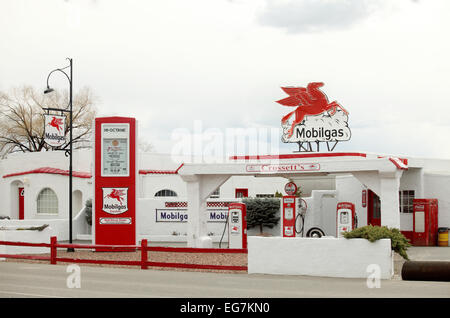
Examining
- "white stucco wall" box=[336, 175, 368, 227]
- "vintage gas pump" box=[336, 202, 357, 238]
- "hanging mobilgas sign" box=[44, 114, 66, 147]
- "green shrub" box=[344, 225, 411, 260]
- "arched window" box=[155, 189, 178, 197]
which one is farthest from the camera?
"arched window" box=[155, 189, 178, 197]

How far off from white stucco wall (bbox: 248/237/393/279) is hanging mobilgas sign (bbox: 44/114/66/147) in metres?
10.4

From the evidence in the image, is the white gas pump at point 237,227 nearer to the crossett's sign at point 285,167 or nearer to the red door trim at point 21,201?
the crossett's sign at point 285,167

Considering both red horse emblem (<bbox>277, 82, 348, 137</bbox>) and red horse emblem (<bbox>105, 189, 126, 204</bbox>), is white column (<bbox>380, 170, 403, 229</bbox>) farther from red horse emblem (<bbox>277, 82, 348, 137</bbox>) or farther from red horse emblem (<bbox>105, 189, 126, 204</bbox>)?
red horse emblem (<bbox>105, 189, 126, 204</bbox>)

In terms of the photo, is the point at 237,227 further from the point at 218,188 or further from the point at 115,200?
the point at 218,188

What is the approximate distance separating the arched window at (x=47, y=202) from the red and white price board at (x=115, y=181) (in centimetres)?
1000

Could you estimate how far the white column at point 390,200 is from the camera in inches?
834

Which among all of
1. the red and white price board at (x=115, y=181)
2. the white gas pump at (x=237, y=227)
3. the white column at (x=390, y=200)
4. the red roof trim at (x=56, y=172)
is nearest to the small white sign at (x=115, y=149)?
the red and white price board at (x=115, y=181)

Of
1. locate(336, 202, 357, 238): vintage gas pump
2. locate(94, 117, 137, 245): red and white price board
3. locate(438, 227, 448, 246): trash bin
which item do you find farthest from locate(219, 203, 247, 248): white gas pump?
locate(438, 227, 448, 246): trash bin

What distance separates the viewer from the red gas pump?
82.2 ft

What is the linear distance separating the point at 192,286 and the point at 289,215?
11.3 meters

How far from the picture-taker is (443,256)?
21.0 m
